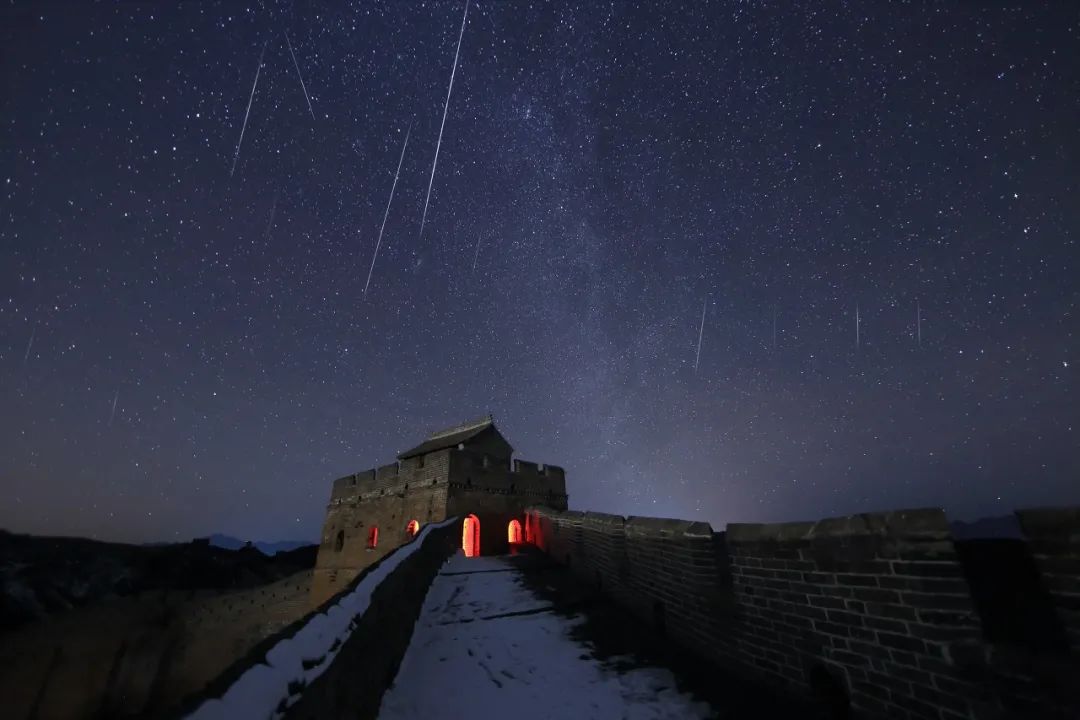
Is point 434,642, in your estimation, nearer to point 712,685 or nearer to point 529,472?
point 712,685

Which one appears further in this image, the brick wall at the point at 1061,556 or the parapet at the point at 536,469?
the parapet at the point at 536,469

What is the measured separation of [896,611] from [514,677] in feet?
11.2

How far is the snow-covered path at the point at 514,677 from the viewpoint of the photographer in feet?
11.8

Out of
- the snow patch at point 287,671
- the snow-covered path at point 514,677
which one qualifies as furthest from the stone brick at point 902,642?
the snow patch at point 287,671

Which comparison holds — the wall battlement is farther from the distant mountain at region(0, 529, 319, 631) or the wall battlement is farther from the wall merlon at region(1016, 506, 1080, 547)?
the distant mountain at region(0, 529, 319, 631)

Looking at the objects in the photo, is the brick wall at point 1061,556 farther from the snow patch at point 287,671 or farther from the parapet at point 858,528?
the snow patch at point 287,671

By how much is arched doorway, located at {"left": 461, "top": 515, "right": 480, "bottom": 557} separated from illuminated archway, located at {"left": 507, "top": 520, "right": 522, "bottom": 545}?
1.71 metres

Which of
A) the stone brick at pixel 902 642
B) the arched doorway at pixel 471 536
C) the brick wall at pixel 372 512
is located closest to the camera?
the stone brick at pixel 902 642

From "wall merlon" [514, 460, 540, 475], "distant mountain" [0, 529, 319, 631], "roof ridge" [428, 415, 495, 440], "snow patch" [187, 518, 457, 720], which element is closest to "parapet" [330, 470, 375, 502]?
"roof ridge" [428, 415, 495, 440]

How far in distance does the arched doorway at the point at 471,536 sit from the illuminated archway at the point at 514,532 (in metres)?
1.71

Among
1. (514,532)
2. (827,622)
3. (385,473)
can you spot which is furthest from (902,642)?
(385,473)

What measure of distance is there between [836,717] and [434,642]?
170 inches

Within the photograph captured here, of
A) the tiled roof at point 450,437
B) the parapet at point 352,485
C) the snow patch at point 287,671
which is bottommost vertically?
the snow patch at point 287,671

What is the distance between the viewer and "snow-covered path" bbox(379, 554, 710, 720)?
3582 mm
